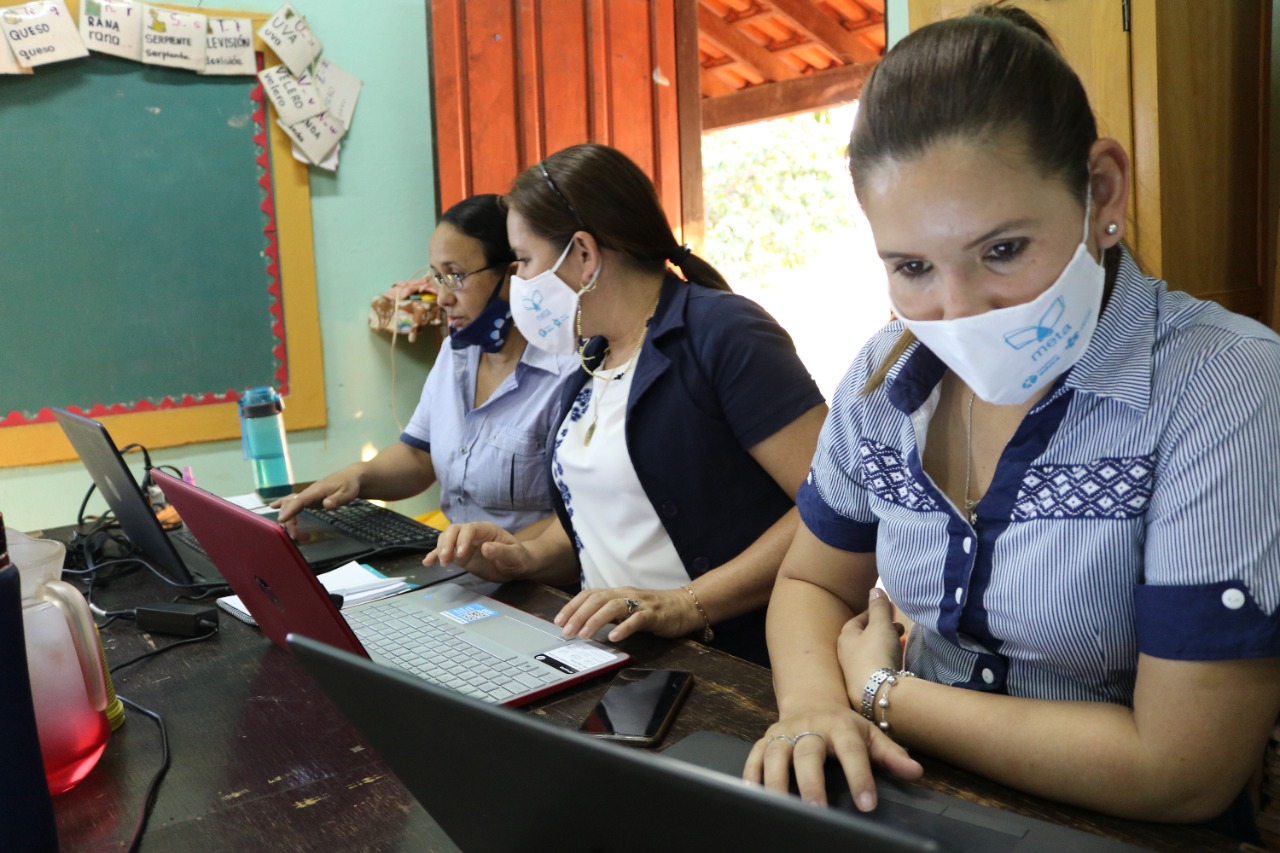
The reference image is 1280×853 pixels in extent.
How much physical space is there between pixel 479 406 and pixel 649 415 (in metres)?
0.74

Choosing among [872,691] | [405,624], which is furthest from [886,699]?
[405,624]

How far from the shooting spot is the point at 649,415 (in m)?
1.58

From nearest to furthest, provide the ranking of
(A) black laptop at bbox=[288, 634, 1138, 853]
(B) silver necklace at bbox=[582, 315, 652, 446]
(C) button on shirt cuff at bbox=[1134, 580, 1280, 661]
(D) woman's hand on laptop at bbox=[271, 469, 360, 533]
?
(A) black laptop at bbox=[288, 634, 1138, 853] → (C) button on shirt cuff at bbox=[1134, 580, 1280, 661] → (B) silver necklace at bbox=[582, 315, 652, 446] → (D) woman's hand on laptop at bbox=[271, 469, 360, 533]

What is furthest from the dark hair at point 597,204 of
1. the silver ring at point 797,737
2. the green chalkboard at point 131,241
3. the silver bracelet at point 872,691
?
the green chalkboard at point 131,241

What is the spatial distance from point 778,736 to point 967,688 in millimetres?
261

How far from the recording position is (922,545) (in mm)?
990

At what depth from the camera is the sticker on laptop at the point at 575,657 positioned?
3.57 ft

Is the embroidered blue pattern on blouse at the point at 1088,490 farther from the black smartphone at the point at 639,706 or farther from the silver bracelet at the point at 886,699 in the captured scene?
the black smartphone at the point at 639,706

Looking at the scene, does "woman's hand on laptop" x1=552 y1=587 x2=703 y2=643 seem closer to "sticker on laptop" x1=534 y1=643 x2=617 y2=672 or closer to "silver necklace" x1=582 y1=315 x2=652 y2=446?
"sticker on laptop" x1=534 y1=643 x2=617 y2=672

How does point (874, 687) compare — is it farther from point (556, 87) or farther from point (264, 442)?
point (556, 87)

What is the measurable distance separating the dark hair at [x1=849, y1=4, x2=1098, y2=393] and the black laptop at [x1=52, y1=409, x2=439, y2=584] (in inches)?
43.1

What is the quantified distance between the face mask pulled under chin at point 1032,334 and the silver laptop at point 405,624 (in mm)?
501

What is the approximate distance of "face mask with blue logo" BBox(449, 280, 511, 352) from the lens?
2164 mm

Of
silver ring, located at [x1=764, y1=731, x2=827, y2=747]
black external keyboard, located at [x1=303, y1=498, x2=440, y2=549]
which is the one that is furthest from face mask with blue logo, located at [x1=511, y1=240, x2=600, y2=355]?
silver ring, located at [x1=764, y1=731, x2=827, y2=747]
